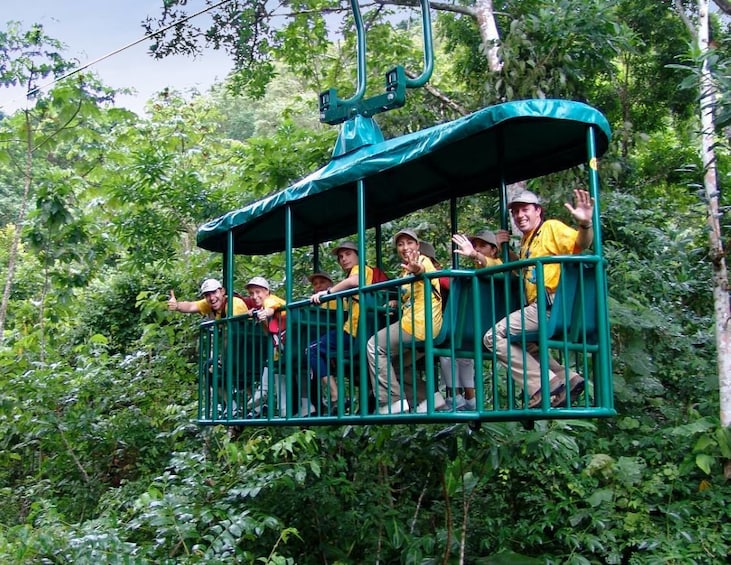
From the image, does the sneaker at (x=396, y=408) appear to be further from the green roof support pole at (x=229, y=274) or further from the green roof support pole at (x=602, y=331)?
the green roof support pole at (x=229, y=274)

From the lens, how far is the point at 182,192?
31.4 ft

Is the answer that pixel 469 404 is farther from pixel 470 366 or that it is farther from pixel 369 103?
pixel 369 103

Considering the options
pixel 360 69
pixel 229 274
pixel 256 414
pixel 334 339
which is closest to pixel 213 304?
pixel 229 274

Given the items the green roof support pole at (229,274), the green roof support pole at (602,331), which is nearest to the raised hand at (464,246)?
the green roof support pole at (602,331)

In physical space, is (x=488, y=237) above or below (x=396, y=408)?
above

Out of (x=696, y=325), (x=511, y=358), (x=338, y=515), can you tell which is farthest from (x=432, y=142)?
(x=696, y=325)

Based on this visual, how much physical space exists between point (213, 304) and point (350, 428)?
1718 millimetres

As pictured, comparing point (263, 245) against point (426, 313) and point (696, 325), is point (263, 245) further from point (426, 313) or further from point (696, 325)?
point (696, 325)

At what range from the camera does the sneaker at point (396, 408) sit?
449 cm

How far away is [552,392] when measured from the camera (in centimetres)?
414

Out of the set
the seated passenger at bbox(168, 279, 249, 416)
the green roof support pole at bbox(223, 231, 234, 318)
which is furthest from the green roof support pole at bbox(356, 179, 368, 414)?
the seated passenger at bbox(168, 279, 249, 416)

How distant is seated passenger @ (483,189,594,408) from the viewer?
4031mm

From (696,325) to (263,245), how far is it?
15.8 ft

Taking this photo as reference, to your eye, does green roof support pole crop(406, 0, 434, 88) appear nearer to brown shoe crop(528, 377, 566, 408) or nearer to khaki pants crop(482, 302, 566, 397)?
khaki pants crop(482, 302, 566, 397)
